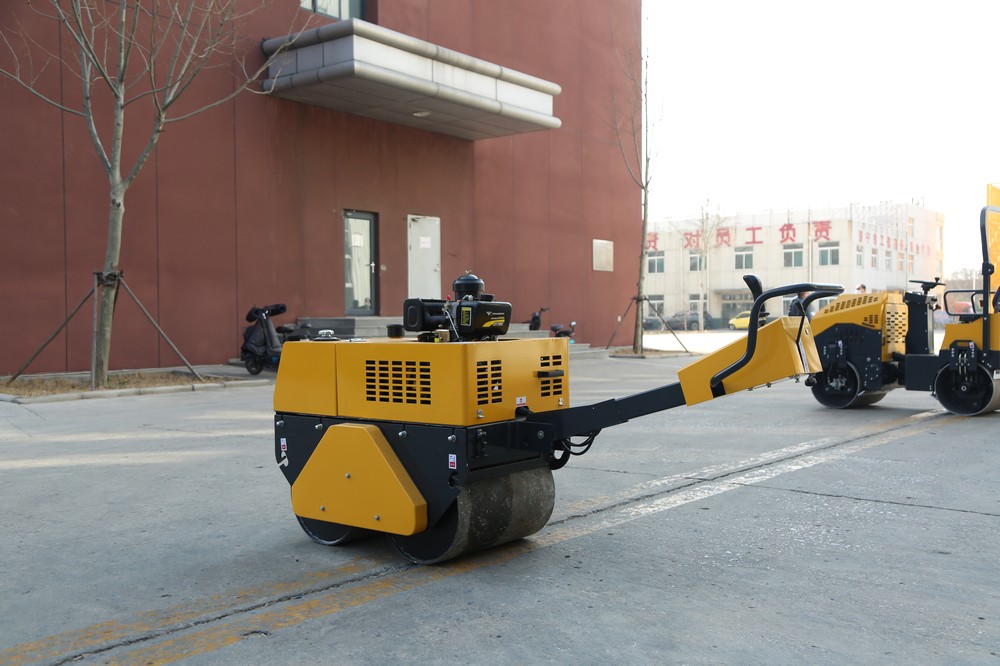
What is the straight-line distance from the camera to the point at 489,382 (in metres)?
4.54

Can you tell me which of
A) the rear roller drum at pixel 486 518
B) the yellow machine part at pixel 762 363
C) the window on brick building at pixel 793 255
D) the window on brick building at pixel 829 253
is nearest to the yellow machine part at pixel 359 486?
the rear roller drum at pixel 486 518

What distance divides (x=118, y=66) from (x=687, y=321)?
171 feet

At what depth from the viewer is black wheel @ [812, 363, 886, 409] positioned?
11274mm

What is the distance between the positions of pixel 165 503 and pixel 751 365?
3942mm

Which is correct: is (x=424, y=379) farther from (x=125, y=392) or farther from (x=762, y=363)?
(x=125, y=392)

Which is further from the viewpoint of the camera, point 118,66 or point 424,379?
point 118,66

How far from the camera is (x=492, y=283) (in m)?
22.7

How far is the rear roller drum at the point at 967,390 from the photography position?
1041 cm

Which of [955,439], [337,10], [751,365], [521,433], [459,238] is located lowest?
[955,439]

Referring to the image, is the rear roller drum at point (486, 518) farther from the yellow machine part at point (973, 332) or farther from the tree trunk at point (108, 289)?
the tree trunk at point (108, 289)

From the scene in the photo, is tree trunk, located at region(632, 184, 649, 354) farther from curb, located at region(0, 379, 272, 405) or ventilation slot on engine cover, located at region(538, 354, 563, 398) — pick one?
ventilation slot on engine cover, located at region(538, 354, 563, 398)

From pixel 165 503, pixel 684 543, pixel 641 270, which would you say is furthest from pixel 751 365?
pixel 641 270

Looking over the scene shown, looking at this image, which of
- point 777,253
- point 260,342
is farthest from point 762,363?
point 777,253

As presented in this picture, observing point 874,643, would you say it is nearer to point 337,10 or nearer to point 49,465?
point 49,465
